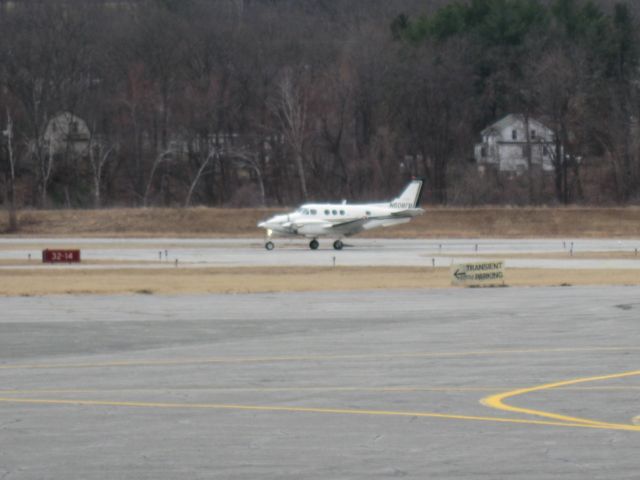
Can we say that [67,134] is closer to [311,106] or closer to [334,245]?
[311,106]

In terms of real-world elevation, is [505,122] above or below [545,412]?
above

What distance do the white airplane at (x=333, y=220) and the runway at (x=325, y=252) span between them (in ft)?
3.29

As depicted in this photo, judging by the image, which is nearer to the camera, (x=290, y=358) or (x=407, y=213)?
(x=290, y=358)

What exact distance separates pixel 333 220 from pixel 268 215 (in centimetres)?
1841

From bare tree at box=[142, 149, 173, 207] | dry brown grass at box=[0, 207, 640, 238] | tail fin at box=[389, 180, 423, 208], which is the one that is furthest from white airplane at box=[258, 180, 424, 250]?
bare tree at box=[142, 149, 173, 207]

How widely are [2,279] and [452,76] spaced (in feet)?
234

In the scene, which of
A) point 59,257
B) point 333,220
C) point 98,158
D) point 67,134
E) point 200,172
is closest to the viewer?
point 59,257

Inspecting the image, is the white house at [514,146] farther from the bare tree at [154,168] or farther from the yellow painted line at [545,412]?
the yellow painted line at [545,412]

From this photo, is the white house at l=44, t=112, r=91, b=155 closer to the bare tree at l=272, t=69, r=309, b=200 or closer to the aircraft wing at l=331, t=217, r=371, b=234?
the bare tree at l=272, t=69, r=309, b=200

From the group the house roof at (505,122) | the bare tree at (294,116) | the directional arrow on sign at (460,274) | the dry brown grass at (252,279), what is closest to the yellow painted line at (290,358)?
the dry brown grass at (252,279)

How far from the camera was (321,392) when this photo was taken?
62.0 feet

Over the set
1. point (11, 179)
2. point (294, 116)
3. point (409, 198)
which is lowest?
point (409, 198)

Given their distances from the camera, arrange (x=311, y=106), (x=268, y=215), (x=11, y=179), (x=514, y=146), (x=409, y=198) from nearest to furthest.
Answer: (x=409, y=198)
(x=268, y=215)
(x=11, y=179)
(x=311, y=106)
(x=514, y=146)

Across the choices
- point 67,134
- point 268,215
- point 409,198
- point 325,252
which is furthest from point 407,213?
point 67,134
